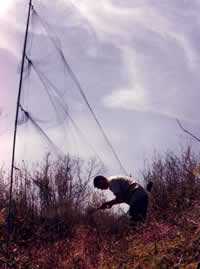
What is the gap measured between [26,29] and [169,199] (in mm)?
7278

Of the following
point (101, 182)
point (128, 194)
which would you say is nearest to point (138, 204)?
point (128, 194)

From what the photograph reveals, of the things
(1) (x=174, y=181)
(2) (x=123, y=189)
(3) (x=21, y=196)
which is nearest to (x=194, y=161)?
(1) (x=174, y=181)

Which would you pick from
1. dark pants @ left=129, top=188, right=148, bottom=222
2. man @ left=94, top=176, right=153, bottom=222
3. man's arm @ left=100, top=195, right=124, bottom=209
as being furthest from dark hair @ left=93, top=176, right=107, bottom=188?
dark pants @ left=129, top=188, right=148, bottom=222

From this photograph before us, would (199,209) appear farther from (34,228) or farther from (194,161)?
(34,228)

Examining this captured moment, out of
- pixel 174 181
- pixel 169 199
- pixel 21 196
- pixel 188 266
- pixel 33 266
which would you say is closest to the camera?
pixel 188 266

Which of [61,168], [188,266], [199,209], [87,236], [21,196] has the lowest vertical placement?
[188,266]

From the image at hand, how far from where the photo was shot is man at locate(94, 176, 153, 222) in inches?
457

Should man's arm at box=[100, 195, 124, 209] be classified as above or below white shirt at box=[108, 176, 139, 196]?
below

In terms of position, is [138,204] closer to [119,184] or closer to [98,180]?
[119,184]

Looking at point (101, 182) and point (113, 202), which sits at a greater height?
point (101, 182)

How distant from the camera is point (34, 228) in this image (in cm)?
1569

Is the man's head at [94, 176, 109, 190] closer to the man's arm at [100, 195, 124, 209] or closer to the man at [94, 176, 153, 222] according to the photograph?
the man at [94, 176, 153, 222]

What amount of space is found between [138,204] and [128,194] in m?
0.32

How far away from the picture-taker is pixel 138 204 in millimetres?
11766
